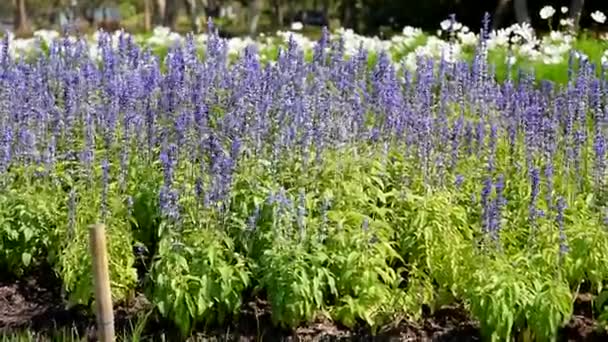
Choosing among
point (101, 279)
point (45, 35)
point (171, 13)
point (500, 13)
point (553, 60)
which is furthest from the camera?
point (171, 13)

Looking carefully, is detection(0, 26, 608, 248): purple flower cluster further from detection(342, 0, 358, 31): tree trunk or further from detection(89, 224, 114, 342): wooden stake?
detection(342, 0, 358, 31): tree trunk

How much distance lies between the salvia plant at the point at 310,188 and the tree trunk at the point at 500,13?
61.0 ft

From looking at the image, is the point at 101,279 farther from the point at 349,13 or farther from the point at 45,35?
the point at 349,13

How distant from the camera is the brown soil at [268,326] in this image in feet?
15.4

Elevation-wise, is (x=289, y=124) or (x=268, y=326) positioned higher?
(x=289, y=124)

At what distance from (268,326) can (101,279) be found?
3.98 ft

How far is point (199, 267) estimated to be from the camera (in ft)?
15.0

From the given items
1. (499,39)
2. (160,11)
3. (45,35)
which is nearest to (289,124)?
(499,39)

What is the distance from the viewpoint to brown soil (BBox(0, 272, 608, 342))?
470 cm

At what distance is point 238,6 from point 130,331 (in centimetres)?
3402

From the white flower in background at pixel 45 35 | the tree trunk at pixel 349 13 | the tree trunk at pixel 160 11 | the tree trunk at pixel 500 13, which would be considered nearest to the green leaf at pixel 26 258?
the white flower in background at pixel 45 35

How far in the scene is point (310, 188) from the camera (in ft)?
16.8

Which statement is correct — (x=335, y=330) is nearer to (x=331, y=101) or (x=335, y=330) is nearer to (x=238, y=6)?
(x=331, y=101)

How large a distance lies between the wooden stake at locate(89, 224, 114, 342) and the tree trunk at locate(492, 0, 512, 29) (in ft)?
68.6
